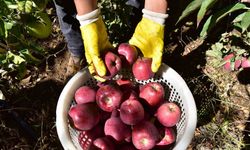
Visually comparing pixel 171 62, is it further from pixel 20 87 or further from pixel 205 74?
pixel 20 87

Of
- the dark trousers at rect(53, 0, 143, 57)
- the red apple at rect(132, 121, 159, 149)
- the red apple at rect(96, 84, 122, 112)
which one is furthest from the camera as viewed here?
the dark trousers at rect(53, 0, 143, 57)

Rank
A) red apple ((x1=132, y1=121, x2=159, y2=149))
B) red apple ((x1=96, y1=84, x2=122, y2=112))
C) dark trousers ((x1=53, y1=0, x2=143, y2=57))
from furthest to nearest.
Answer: dark trousers ((x1=53, y1=0, x2=143, y2=57)) → red apple ((x1=96, y1=84, x2=122, y2=112)) → red apple ((x1=132, y1=121, x2=159, y2=149))

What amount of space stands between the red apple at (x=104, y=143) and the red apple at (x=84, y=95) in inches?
7.5

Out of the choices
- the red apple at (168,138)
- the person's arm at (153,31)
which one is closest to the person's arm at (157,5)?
the person's arm at (153,31)

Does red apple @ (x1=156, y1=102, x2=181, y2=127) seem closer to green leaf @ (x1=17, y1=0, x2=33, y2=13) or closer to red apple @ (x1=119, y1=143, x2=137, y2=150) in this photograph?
red apple @ (x1=119, y1=143, x2=137, y2=150)

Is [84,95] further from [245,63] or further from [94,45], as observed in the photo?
[245,63]

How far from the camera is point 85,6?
1.62m

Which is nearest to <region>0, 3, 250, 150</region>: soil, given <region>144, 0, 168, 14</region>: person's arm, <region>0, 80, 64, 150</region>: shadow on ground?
<region>0, 80, 64, 150</region>: shadow on ground

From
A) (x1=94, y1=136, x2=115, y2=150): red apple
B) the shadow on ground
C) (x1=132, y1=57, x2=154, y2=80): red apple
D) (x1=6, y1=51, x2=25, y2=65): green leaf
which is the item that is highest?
(x1=6, y1=51, x2=25, y2=65): green leaf

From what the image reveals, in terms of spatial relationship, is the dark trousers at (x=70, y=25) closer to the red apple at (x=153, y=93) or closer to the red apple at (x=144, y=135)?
the red apple at (x=153, y=93)

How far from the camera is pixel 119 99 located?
5.47ft

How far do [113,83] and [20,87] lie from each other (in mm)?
595

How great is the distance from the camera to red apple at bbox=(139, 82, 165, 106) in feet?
5.52

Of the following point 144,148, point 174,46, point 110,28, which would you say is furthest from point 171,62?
point 144,148
